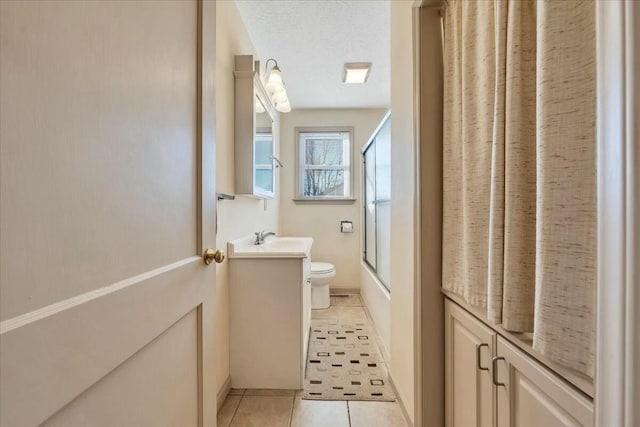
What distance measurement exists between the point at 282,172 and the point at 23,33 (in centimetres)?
368

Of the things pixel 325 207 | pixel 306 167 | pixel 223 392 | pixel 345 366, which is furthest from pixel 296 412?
pixel 306 167

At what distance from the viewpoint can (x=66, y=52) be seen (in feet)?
1.51

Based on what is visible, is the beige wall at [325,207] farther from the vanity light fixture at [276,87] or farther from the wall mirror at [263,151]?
the vanity light fixture at [276,87]

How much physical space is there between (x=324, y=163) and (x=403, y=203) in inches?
105

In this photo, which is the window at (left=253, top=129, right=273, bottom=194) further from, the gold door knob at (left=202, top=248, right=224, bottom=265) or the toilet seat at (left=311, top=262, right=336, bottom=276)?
the gold door knob at (left=202, top=248, right=224, bottom=265)

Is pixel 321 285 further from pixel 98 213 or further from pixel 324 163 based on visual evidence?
pixel 98 213

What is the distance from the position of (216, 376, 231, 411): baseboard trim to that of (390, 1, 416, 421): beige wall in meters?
0.99

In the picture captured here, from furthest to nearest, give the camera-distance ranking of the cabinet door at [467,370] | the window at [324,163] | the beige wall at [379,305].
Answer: the window at [324,163] < the beige wall at [379,305] < the cabinet door at [467,370]

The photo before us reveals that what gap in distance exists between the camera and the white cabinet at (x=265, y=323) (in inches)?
71.9

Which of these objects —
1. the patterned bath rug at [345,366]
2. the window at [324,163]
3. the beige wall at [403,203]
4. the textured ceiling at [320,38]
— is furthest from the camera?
the window at [324,163]

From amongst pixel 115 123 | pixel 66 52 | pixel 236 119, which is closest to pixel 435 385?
pixel 115 123

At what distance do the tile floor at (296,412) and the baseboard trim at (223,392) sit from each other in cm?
3

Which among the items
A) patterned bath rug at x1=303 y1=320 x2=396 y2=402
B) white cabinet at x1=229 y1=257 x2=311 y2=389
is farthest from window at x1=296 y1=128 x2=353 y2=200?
white cabinet at x1=229 y1=257 x2=311 y2=389

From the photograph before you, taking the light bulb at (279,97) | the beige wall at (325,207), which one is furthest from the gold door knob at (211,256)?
the beige wall at (325,207)
